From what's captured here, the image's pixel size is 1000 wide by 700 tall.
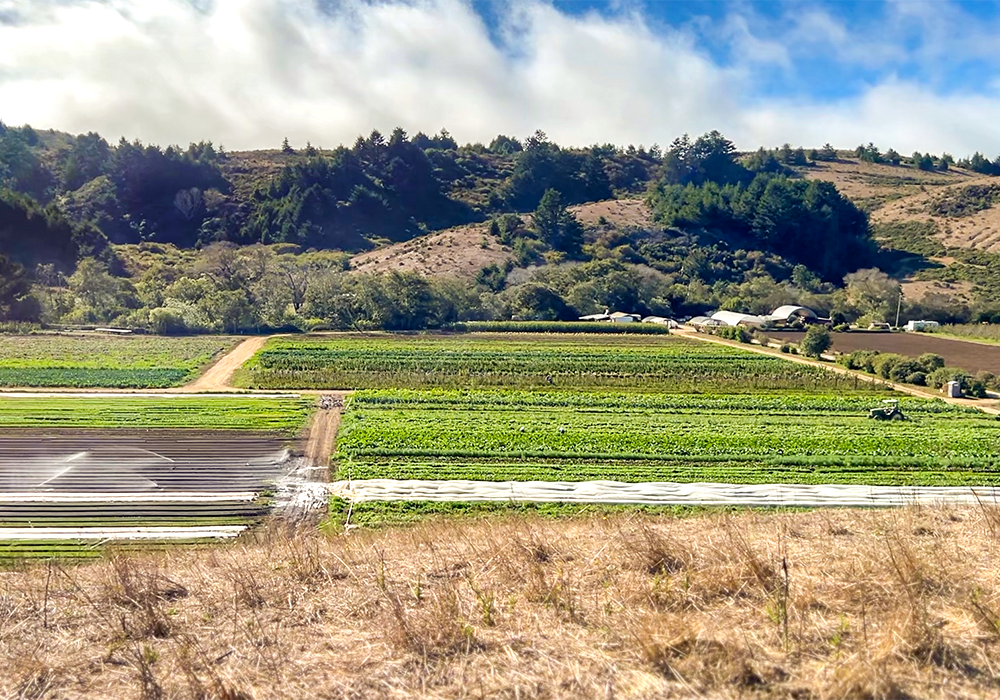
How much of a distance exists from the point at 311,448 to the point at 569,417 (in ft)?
36.0

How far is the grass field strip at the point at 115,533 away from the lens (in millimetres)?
16016

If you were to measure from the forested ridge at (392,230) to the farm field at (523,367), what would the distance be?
1698cm

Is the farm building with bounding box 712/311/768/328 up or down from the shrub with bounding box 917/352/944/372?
up

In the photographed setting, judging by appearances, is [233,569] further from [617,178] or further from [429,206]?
[617,178]

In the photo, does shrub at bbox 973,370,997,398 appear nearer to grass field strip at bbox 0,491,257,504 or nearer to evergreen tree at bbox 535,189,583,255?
grass field strip at bbox 0,491,257,504

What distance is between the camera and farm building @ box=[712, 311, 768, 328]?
A: 231 ft

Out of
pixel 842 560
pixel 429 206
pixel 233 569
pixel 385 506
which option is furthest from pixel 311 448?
pixel 429 206

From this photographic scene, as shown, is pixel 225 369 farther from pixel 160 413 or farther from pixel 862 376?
pixel 862 376

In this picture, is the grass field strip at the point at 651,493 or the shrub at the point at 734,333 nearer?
the grass field strip at the point at 651,493

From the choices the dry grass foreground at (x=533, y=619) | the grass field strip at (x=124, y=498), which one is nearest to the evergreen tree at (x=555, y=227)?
the grass field strip at (x=124, y=498)

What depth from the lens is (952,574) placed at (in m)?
7.45

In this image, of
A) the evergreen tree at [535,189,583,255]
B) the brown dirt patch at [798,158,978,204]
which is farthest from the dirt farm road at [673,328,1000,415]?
the brown dirt patch at [798,158,978,204]

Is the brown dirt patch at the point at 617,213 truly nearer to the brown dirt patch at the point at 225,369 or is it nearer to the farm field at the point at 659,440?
the brown dirt patch at the point at 225,369

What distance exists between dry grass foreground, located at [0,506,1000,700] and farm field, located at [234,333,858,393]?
29.7m
